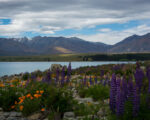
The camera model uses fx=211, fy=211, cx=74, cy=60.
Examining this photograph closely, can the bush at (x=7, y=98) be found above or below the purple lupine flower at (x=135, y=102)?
below

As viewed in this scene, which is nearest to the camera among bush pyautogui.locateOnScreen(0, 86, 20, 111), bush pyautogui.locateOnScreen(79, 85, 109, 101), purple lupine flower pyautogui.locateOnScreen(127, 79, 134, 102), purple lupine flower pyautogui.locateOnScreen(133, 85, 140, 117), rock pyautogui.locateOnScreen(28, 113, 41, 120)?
purple lupine flower pyautogui.locateOnScreen(133, 85, 140, 117)

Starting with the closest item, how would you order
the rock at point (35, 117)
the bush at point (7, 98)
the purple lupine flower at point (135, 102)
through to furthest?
the purple lupine flower at point (135, 102), the rock at point (35, 117), the bush at point (7, 98)

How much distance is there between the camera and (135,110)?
5.11m

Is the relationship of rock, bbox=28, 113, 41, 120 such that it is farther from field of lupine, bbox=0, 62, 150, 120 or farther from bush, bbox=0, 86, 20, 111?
bush, bbox=0, 86, 20, 111

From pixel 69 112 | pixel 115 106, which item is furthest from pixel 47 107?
pixel 115 106

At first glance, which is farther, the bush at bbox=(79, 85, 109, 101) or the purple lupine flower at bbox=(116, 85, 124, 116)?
the bush at bbox=(79, 85, 109, 101)

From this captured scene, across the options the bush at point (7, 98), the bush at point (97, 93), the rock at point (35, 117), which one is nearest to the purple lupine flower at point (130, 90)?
the rock at point (35, 117)

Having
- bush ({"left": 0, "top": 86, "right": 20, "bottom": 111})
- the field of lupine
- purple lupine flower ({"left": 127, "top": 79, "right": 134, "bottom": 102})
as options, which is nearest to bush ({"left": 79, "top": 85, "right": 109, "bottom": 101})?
the field of lupine

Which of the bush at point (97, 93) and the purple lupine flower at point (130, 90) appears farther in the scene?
the bush at point (97, 93)

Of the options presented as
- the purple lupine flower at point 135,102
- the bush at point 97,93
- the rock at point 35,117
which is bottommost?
the rock at point 35,117

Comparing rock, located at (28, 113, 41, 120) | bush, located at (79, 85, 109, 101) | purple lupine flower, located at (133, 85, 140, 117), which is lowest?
rock, located at (28, 113, 41, 120)

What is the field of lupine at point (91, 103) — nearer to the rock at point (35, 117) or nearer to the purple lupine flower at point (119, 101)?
the purple lupine flower at point (119, 101)

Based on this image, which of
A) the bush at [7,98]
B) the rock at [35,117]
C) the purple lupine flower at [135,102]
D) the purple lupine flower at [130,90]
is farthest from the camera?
the bush at [7,98]

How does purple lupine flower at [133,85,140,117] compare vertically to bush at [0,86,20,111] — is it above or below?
above
